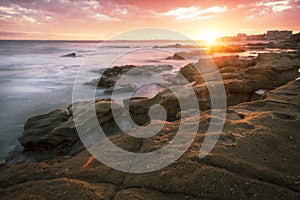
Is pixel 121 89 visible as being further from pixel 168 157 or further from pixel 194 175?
pixel 194 175

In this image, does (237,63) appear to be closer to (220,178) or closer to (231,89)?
(231,89)

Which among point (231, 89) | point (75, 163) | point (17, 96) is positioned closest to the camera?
point (75, 163)

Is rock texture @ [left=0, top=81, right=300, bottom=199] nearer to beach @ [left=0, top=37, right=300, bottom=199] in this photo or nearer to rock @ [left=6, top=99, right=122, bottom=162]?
beach @ [left=0, top=37, right=300, bottom=199]

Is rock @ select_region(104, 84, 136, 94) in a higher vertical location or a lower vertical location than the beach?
lower

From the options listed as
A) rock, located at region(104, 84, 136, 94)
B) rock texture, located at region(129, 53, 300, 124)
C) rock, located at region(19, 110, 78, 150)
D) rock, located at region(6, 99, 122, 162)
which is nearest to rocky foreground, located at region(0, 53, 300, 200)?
rock, located at region(6, 99, 122, 162)

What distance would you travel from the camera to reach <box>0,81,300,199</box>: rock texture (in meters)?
2.53

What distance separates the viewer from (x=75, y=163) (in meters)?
3.40

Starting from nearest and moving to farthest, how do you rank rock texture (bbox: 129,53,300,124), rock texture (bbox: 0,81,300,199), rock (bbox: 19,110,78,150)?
rock texture (bbox: 0,81,300,199)
rock (bbox: 19,110,78,150)
rock texture (bbox: 129,53,300,124)

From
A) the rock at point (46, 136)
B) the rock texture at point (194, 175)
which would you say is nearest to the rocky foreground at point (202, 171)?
the rock texture at point (194, 175)

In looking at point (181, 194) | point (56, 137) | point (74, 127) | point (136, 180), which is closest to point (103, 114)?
point (74, 127)

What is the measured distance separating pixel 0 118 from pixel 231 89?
9.90m

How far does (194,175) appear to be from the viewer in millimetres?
2758

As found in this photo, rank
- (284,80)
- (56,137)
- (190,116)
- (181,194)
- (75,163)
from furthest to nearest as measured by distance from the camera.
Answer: (284,80) → (56,137) → (190,116) → (75,163) → (181,194)

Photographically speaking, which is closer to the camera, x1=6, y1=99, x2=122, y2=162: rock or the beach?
the beach
